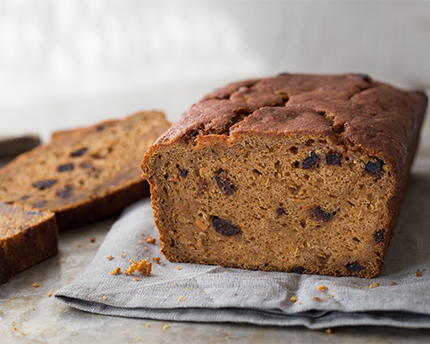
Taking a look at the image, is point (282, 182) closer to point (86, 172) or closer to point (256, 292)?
point (256, 292)

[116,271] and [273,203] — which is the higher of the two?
[273,203]

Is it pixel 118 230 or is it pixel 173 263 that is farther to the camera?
pixel 118 230

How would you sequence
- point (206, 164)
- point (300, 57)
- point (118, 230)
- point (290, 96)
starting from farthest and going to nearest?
point (300, 57)
point (118, 230)
point (290, 96)
point (206, 164)

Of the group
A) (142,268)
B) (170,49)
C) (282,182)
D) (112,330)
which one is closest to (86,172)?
(142,268)

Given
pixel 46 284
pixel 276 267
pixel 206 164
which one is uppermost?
pixel 206 164

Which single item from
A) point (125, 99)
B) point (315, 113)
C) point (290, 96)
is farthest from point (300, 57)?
point (315, 113)

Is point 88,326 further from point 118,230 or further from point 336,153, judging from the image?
point 336,153

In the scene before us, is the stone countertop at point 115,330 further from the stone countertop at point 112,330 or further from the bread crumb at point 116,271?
the bread crumb at point 116,271
